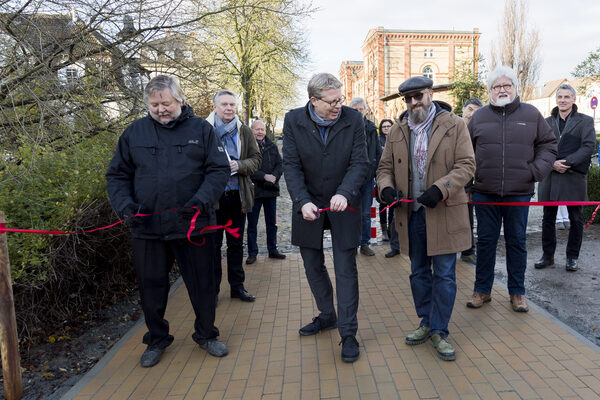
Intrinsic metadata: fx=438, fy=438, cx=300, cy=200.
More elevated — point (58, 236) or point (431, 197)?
point (431, 197)

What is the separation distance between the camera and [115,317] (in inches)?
186

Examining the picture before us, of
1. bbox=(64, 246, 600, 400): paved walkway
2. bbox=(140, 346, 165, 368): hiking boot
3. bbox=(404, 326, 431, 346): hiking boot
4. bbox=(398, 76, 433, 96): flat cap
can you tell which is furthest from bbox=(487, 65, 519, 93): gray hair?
bbox=(140, 346, 165, 368): hiking boot

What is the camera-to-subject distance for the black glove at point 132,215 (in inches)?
126

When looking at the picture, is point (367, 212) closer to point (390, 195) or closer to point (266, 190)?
point (266, 190)

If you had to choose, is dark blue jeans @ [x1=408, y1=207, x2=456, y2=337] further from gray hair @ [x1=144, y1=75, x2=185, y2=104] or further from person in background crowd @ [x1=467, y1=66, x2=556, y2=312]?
gray hair @ [x1=144, y1=75, x2=185, y2=104]

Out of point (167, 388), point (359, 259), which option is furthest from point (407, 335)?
point (359, 259)

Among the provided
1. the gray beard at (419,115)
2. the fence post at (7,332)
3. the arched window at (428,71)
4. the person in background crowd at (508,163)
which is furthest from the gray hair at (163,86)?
the arched window at (428,71)

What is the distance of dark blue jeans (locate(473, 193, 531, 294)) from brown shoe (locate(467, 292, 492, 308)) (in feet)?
0.40

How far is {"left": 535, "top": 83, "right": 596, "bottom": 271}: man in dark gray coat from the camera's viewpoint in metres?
5.54


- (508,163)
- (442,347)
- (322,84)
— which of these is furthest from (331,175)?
(508,163)

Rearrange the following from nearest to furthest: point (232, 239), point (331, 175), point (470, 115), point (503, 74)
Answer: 1. point (331, 175)
2. point (503, 74)
3. point (232, 239)
4. point (470, 115)

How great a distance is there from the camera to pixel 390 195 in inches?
137

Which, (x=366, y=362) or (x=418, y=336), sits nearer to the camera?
(x=366, y=362)

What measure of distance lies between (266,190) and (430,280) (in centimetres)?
325
